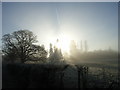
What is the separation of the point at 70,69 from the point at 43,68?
1.34 meters

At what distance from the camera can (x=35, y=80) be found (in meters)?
7.52

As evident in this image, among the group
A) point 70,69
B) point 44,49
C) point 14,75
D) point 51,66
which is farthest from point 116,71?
point 44,49

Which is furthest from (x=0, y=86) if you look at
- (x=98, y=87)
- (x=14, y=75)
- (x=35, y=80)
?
(x=98, y=87)

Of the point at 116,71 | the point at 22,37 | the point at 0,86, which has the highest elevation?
the point at 22,37

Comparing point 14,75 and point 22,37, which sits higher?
point 22,37

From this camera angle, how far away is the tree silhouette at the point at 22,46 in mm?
15679

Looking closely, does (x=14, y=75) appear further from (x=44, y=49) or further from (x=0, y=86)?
(x=44, y=49)

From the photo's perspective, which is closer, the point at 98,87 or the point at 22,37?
the point at 98,87

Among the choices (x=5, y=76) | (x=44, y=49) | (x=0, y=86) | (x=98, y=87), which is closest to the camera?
(x=98, y=87)

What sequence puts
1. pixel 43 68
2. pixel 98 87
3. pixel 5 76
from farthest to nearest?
pixel 5 76 < pixel 43 68 < pixel 98 87

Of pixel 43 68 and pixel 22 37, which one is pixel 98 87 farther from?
pixel 22 37

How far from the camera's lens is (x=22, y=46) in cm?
1628

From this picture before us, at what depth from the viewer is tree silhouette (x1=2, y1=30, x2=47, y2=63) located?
15.7 m

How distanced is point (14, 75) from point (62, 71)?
2.34 m
